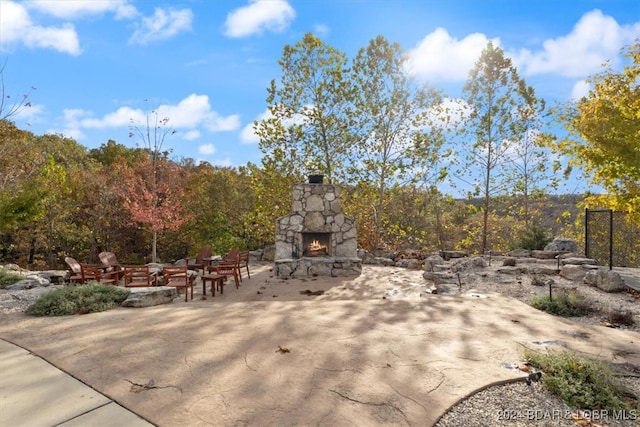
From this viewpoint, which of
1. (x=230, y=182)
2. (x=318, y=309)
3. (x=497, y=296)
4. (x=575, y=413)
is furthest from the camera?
(x=230, y=182)

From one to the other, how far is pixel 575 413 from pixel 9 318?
6.27 metres

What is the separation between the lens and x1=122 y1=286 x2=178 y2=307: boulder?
5490mm

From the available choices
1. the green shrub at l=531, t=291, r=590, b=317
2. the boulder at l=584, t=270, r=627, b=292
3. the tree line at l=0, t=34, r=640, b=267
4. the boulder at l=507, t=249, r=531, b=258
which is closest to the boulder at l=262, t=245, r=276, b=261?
the tree line at l=0, t=34, r=640, b=267

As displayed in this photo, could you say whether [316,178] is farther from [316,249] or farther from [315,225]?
[316,249]

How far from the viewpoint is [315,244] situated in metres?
11.5

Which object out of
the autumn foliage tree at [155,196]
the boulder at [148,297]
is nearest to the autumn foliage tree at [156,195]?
the autumn foliage tree at [155,196]

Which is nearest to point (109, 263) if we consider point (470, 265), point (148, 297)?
point (148, 297)

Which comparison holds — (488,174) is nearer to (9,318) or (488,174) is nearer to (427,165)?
(427,165)

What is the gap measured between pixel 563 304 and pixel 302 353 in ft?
14.5

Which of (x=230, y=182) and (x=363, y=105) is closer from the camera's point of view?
(x=363, y=105)

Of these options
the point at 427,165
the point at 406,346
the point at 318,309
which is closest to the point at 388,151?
the point at 427,165

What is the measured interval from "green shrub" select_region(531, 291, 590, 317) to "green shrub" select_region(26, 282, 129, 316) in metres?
6.42

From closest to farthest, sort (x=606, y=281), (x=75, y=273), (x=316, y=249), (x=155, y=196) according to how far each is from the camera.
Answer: (x=606, y=281) < (x=75, y=273) < (x=316, y=249) < (x=155, y=196)

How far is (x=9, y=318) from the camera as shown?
485cm
